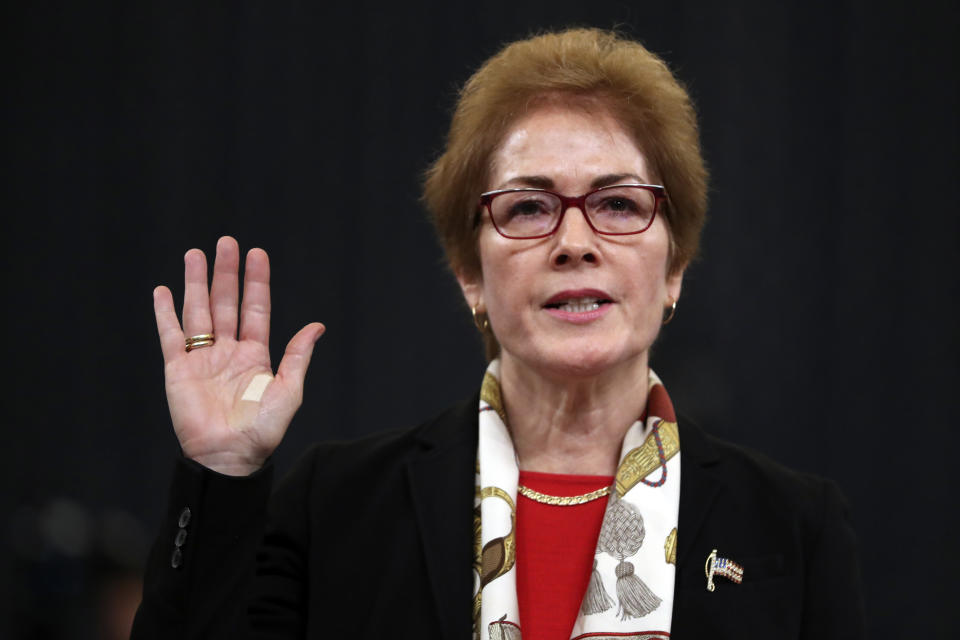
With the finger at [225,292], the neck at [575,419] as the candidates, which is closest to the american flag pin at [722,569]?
the neck at [575,419]

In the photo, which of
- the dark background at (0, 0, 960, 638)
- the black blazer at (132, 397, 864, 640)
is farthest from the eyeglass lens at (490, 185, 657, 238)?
the dark background at (0, 0, 960, 638)

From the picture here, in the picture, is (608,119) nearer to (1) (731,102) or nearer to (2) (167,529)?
(2) (167,529)

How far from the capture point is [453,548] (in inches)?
60.5

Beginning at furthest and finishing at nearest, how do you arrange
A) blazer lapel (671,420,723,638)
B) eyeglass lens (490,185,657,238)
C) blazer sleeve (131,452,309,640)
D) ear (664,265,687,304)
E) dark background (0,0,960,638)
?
dark background (0,0,960,638), ear (664,265,687,304), eyeglass lens (490,185,657,238), blazer lapel (671,420,723,638), blazer sleeve (131,452,309,640)

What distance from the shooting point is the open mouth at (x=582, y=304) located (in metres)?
1.59

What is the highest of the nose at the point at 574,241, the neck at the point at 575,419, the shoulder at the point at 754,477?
the nose at the point at 574,241

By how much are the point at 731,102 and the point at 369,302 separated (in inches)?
50.1

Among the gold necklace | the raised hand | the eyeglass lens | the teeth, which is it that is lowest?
the gold necklace

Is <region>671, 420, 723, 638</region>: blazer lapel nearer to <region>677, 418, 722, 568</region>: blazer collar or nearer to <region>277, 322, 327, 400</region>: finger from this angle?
<region>677, 418, 722, 568</region>: blazer collar

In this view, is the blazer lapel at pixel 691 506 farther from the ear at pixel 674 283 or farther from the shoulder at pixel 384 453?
the shoulder at pixel 384 453

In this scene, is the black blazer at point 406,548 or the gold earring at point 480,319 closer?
the black blazer at point 406,548

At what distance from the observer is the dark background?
2936 millimetres

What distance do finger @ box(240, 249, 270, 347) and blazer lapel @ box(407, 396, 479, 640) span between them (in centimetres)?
33

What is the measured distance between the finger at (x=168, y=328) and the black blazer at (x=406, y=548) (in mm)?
188
